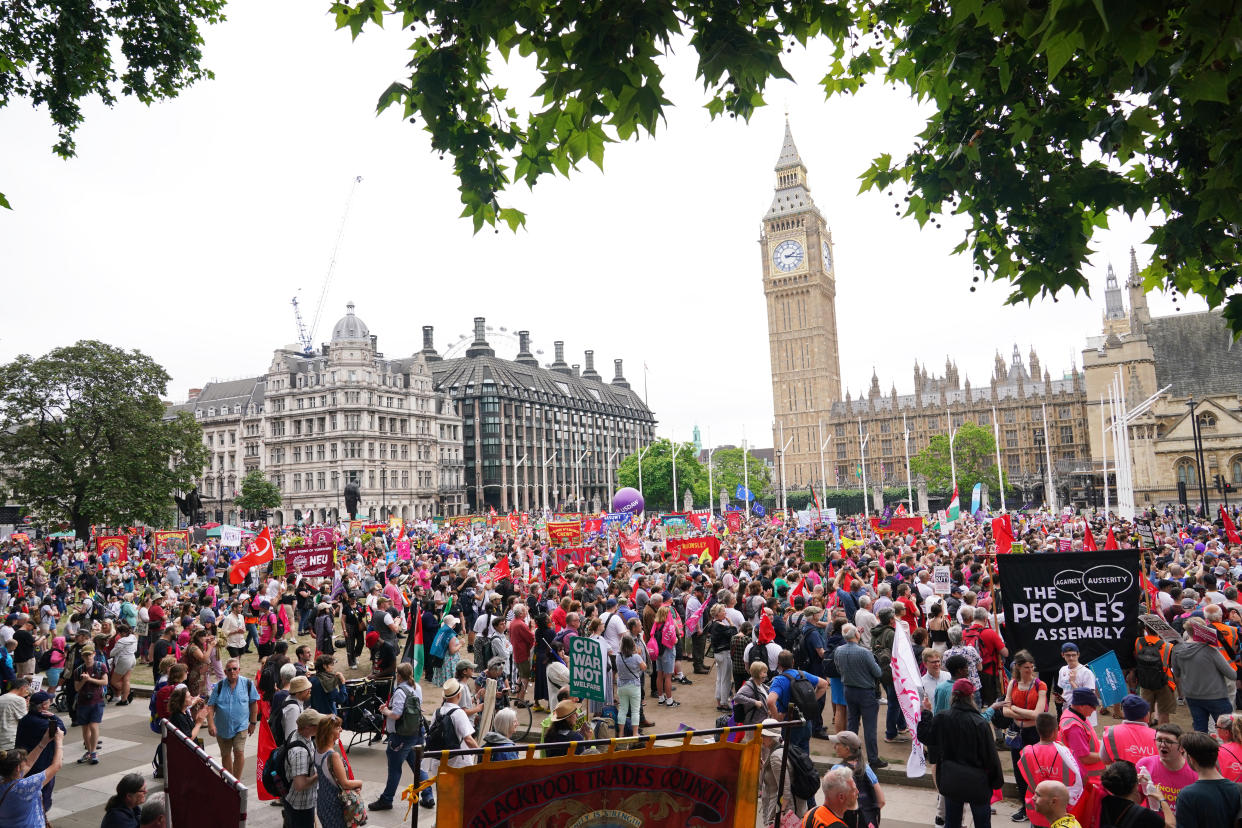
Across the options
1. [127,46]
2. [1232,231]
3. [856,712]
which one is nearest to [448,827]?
[1232,231]

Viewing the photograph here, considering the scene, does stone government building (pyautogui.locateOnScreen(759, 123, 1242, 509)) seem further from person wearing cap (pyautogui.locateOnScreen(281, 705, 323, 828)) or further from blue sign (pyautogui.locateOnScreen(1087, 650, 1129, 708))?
person wearing cap (pyautogui.locateOnScreen(281, 705, 323, 828))

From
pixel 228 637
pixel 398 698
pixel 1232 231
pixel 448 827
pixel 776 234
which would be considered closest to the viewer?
pixel 448 827

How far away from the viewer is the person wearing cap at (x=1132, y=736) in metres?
5.77

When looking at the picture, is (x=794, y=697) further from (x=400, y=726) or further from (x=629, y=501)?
(x=629, y=501)

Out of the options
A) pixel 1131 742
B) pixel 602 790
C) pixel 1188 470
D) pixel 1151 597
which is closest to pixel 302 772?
pixel 602 790

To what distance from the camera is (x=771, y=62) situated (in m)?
4.24

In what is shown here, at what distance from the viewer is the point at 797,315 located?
4604 inches

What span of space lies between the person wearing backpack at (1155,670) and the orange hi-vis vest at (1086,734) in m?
2.90

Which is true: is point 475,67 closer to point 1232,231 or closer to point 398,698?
point 1232,231

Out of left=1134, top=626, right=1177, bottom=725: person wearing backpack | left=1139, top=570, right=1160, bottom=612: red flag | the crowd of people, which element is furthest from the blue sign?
left=1139, top=570, right=1160, bottom=612: red flag

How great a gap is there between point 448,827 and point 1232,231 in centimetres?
586

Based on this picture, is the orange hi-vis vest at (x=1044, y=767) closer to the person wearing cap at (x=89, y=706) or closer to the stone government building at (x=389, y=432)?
the person wearing cap at (x=89, y=706)

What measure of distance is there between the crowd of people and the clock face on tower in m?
99.5

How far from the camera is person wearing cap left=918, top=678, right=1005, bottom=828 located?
→ 6.21 metres
